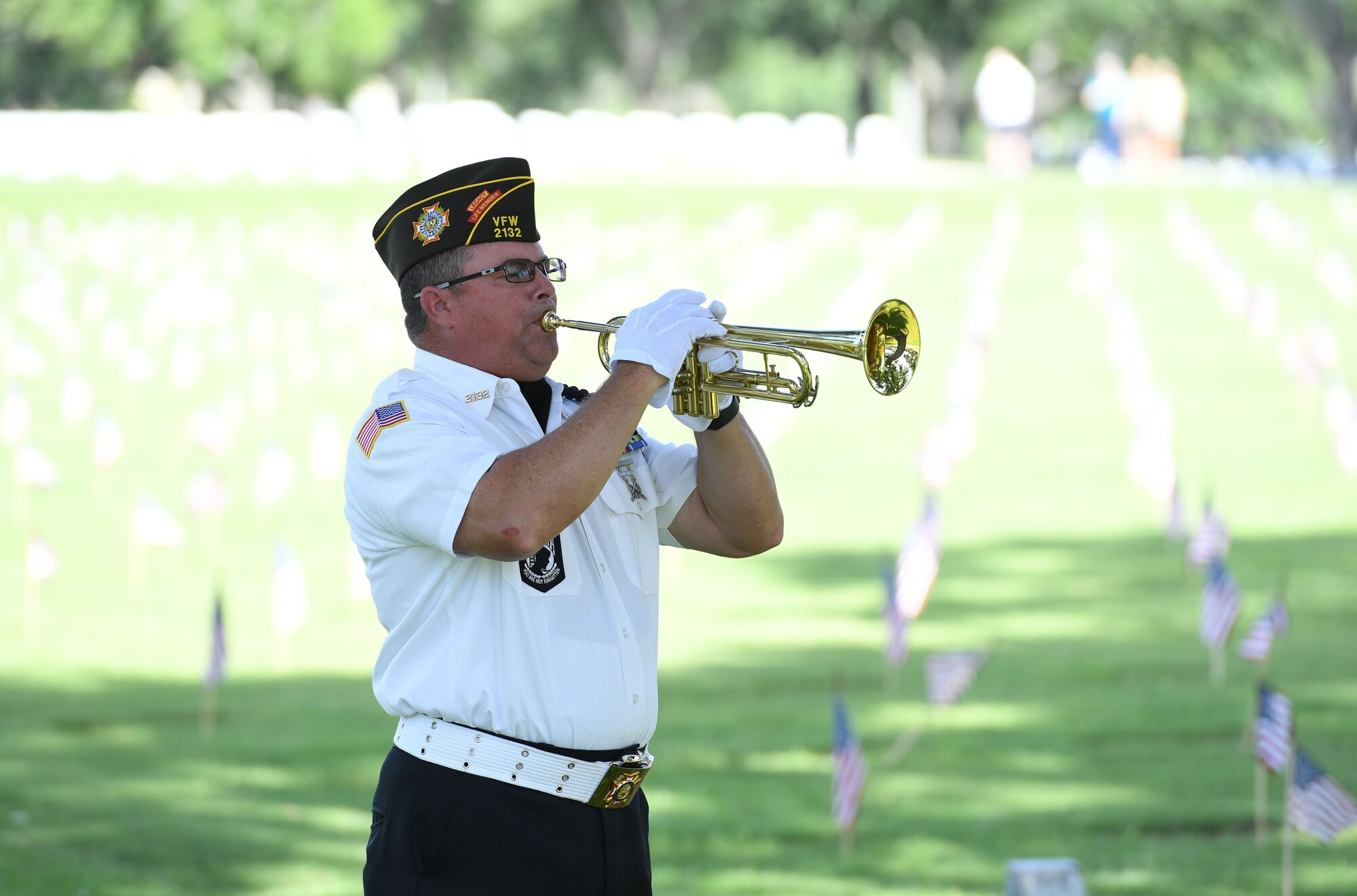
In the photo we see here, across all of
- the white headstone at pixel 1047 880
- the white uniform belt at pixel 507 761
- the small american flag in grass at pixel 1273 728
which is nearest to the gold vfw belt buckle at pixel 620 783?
the white uniform belt at pixel 507 761

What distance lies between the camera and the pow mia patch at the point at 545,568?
121 inches

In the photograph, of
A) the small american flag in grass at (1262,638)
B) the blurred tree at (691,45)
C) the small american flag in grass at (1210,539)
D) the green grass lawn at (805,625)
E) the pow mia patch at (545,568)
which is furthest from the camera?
the blurred tree at (691,45)

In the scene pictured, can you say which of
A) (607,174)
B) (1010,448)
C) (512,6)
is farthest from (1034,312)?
(512,6)

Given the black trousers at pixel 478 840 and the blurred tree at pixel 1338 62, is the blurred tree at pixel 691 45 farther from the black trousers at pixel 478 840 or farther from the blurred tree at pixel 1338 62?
the black trousers at pixel 478 840

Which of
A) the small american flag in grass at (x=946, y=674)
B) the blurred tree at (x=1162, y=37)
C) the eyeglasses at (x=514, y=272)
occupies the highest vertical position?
the blurred tree at (x=1162, y=37)

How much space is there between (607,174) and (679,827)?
3157 cm

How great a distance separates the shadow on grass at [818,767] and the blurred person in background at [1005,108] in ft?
127

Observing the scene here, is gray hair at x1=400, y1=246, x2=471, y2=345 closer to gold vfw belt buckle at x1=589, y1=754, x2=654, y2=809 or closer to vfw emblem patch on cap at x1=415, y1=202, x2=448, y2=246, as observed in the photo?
vfw emblem patch on cap at x1=415, y1=202, x2=448, y2=246

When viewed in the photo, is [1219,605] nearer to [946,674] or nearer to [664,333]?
[946,674]

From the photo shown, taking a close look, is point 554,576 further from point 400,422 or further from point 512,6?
point 512,6

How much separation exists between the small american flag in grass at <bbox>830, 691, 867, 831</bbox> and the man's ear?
2695 mm

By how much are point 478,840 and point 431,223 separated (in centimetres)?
110

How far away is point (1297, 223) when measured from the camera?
2931 cm

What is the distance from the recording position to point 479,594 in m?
3.07
